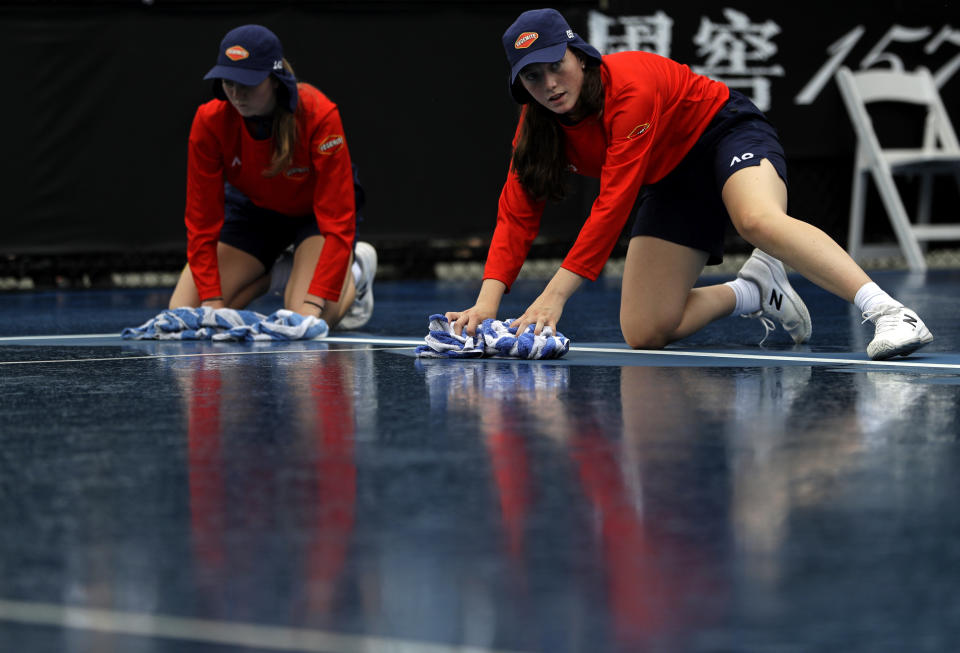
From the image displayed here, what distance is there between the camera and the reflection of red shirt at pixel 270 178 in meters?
3.81

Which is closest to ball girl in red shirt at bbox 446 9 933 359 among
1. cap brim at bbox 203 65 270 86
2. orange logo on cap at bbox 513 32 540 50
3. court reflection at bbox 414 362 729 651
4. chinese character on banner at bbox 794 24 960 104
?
orange logo on cap at bbox 513 32 540 50

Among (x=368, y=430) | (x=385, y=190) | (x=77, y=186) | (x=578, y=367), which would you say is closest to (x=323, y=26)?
(x=385, y=190)

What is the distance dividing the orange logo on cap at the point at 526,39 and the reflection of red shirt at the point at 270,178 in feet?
3.74

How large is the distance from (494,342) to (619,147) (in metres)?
0.51

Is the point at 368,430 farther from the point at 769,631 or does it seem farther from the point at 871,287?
the point at 871,287

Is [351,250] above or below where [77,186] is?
below

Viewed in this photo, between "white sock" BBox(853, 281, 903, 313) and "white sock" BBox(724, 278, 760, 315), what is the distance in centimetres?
64

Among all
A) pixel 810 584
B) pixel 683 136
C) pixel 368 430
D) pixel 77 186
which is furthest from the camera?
pixel 77 186

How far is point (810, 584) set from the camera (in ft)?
3.71

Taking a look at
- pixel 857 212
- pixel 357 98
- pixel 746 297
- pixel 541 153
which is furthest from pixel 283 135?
pixel 857 212

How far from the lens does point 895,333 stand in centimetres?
269

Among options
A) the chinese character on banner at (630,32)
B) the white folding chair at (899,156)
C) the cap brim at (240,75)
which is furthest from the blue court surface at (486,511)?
the white folding chair at (899,156)

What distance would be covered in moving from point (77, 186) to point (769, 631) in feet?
19.9

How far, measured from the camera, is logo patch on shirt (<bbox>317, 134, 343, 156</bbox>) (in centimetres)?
382
